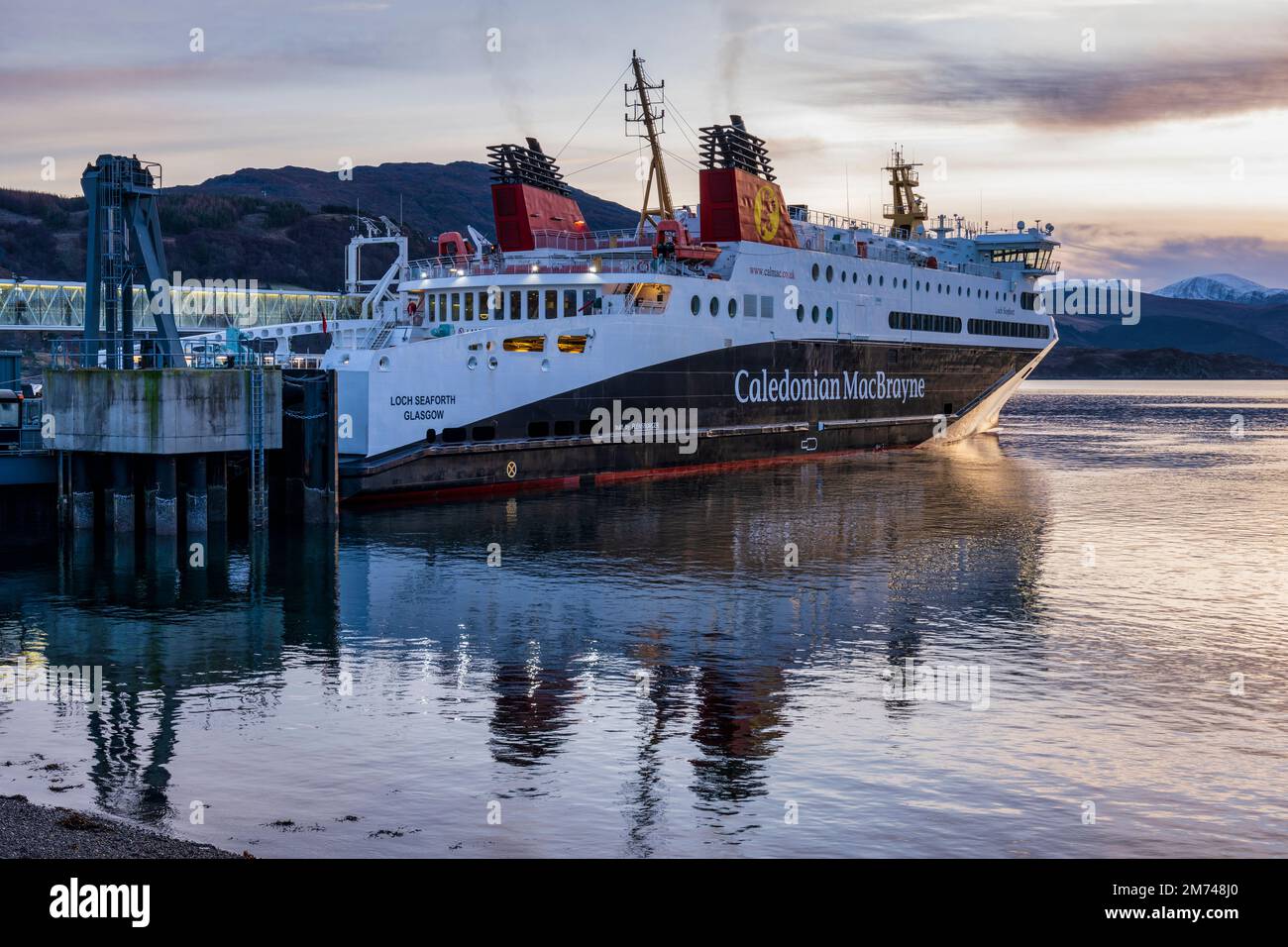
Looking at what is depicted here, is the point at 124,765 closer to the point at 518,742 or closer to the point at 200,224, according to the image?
the point at 518,742

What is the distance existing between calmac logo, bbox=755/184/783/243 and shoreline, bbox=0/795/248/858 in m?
43.0

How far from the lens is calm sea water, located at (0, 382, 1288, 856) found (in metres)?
13.4

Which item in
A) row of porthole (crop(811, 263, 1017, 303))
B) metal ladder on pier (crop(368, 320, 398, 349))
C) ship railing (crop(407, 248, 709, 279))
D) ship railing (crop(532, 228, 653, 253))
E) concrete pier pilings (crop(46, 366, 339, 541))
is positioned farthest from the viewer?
row of porthole (crop(811, 263, 1017, 303))

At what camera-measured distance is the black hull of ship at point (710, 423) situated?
39469 millimetres

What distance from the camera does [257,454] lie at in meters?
33.3

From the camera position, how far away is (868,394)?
60.2 metres

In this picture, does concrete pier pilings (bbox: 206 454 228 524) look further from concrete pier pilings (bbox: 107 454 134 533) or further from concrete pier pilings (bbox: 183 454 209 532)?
concrete pier pilings (bbox: 107 454 134 533)

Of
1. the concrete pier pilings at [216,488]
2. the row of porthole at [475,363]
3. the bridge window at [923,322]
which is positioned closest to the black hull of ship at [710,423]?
the bridge window at [923,322]

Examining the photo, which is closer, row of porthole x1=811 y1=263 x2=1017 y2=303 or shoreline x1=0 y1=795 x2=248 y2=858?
shoreline x1=0 y1=795 x2=248 y2=858

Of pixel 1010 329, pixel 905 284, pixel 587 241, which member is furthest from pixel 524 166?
pixel 1010 329

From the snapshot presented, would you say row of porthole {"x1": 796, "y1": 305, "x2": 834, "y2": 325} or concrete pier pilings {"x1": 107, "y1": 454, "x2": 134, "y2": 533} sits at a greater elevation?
row of porthole {"x1": 796, "y1": 305, "x2": 834, "y2": 325}

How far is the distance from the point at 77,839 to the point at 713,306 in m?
39.2

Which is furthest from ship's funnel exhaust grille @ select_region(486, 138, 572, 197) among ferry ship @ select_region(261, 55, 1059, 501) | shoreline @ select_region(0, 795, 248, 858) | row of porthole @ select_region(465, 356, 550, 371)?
shoreline @ select_region(0, 795, 248, 858)
